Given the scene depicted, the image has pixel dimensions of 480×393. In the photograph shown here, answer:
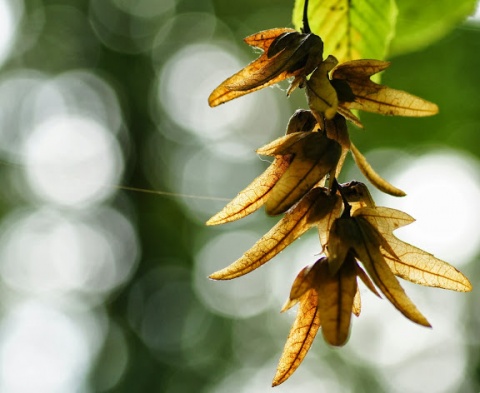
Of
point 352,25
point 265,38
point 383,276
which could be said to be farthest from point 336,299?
point 352,25

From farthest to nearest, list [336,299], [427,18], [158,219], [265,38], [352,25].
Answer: [158,219], [427,18], [352,25], [265,38], [336,299]

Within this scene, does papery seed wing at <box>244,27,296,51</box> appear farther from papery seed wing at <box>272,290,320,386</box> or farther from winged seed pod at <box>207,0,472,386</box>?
papery seed wing at <box>272,290,320,386</box>

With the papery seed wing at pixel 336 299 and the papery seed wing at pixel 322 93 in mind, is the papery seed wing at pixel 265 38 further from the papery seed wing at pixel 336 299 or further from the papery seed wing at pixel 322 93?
the papery seed wing at pixel 336 299

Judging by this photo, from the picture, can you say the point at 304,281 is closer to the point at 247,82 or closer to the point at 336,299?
the point at 336,299

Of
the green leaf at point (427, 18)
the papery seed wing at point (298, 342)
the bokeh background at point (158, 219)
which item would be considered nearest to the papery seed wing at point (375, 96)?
the papery seed wing at point (298, 342)

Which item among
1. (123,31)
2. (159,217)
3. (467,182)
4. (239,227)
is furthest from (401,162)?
(123,31)

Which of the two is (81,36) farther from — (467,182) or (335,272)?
(335,272)
